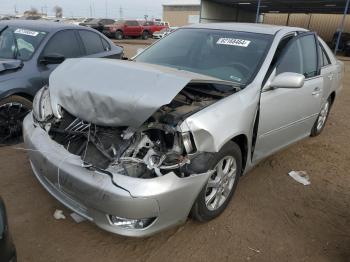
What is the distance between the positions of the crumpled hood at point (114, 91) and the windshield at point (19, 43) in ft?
6.85

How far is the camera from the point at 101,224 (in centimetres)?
250

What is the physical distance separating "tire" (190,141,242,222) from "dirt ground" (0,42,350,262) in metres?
0.14

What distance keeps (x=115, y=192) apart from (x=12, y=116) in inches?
108

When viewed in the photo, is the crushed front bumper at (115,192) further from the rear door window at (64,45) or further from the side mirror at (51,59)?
the rear door window at (64,45)

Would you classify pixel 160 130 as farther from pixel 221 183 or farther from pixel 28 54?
pixel 28 54

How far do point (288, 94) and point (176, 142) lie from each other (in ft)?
5.63

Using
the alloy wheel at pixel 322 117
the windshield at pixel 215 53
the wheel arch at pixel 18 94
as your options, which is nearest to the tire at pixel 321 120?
the alloy wheel at pixel 322 117

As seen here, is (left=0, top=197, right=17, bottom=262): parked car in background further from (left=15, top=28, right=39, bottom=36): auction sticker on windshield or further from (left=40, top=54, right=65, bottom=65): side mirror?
(left=15, top=28, right=39, bottom=36): auction sticker on windshield

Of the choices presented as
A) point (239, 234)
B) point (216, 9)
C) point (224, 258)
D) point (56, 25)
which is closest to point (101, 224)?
point (224, 258)

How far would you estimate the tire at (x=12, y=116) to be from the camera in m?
4.28

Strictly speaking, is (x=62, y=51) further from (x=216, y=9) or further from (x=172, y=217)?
(x=216, y=9)

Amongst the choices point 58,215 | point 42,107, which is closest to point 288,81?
point 42,107

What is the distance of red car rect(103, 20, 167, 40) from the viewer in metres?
28.4

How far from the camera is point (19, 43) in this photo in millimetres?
5020
